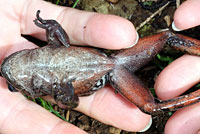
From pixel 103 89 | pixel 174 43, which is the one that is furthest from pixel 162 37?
pixel 103 89

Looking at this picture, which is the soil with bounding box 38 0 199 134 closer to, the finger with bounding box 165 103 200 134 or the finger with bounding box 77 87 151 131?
the finger with bounding box 77 87 151 131

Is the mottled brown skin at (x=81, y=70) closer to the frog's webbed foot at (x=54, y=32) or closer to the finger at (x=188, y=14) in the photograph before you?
the frog's webbed foot at (x=54, y=32)

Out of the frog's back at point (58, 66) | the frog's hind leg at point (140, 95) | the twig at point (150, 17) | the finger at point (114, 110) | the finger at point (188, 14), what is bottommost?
the finger at point (114, 110)

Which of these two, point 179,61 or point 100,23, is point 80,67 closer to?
point 100,23

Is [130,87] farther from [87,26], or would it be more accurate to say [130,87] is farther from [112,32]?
[87,26]

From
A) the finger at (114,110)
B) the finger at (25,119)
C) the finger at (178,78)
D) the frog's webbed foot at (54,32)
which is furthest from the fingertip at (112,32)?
the finger at (25,119)

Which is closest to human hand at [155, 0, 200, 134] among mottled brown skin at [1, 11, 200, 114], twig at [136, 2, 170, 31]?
mottled brown skin at [1, 11, 200, 114]

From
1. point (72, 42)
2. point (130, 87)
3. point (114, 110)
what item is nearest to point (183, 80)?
point (130, 87)
